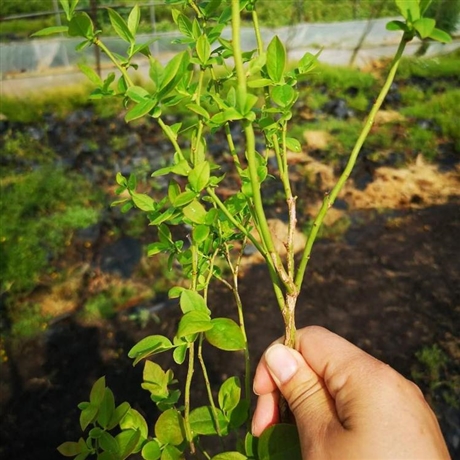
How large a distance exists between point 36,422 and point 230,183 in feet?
6.84

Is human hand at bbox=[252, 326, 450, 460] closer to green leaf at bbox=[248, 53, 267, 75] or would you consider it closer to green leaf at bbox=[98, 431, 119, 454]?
green leaf at bbox=[98, 431, 119, 454]

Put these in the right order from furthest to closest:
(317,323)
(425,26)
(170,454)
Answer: (317,323) < (170,454) < (425,26)

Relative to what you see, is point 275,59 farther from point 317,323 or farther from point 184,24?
point 317,323

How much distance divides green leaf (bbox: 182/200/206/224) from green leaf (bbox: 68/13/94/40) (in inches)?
8.3

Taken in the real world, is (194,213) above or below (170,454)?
above

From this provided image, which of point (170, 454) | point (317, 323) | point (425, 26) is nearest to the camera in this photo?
point (425, 26)

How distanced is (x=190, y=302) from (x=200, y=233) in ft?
0.27

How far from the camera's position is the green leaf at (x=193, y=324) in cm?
49

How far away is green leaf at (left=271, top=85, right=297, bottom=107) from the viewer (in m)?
0.51

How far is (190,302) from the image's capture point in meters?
0.54

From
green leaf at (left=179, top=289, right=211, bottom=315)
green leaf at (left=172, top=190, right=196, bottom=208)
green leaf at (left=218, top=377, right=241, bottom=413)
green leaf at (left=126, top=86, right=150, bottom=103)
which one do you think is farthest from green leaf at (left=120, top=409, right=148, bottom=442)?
green leaf at (left=126, top=86, right=150, bottom=103)

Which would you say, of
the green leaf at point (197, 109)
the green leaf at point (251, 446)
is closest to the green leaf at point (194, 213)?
the green leaf at point (197, 109)

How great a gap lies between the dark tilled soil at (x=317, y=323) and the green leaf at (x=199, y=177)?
179 centimetres

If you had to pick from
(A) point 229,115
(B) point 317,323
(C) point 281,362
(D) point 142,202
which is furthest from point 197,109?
(B) point 317,323
